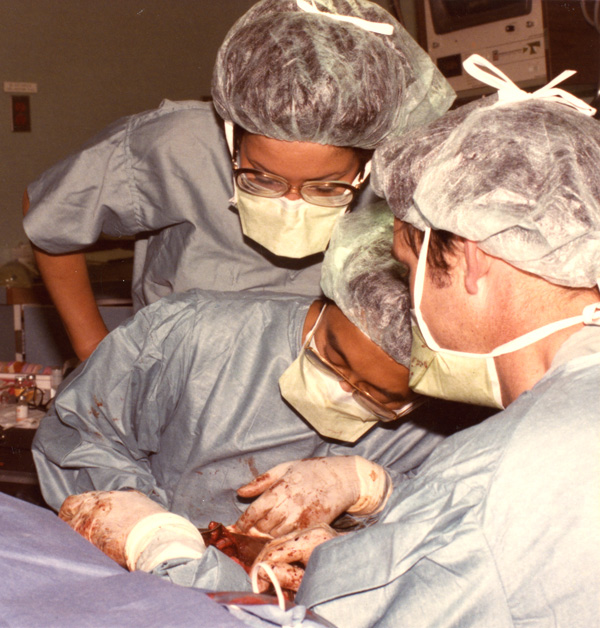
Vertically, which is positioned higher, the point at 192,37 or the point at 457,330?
the point at 192,37

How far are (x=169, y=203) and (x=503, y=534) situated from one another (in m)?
1.29

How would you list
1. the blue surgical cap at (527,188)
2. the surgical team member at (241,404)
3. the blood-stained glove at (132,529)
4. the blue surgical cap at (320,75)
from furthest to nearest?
the surgical team member at (241,404) < the blue surgical cap at (320,75) < the blood-stained glove at (132,529) < the blue surgical cap at (527,188)

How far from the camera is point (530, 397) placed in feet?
2.88

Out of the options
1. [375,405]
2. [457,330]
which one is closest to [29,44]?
[375,405]

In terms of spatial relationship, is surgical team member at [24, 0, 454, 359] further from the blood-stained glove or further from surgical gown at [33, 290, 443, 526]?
the blood-stained glove

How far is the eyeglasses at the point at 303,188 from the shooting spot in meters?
1.55

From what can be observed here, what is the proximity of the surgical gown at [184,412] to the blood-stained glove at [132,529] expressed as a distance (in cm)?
14

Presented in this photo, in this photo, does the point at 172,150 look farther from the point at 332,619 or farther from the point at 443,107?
the point at 332,619

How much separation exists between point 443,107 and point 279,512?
3.23 feet

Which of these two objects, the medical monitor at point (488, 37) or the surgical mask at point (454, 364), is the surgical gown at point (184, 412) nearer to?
the surgical mask at point (454, 364)

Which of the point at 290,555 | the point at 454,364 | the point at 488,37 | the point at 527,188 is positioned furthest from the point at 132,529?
the point at 488,37

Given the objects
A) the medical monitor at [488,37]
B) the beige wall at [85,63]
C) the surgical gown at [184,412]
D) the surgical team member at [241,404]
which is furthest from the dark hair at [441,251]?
the beige wall at [85,63]

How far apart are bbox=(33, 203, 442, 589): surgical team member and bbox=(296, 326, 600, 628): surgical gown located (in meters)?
0.58

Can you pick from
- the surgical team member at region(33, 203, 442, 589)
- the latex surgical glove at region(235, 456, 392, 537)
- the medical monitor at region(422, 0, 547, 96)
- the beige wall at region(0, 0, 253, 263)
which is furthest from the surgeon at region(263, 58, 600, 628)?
the beige wall at region(0, 0, 253, 263)
